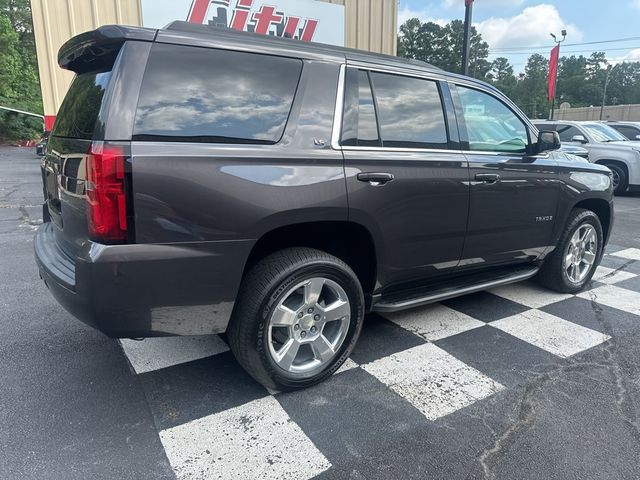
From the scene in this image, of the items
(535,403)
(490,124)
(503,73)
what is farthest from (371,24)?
(503,73)

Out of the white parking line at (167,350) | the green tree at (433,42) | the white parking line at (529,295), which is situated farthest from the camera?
the green tree at (433,42)

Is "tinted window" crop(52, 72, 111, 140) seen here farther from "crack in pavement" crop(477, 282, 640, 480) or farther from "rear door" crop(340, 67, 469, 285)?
"crack in pavement" crop(477, 282, 640, 480)

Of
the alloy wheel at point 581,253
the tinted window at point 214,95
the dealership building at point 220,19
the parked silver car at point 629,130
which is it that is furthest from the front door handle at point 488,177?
the parked silver car at point 629,130

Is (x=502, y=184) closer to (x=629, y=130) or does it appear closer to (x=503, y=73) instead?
(x=629, y=130)

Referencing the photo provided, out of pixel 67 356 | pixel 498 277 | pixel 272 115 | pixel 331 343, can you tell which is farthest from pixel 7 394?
pixel 498 277

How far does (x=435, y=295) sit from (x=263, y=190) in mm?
1577

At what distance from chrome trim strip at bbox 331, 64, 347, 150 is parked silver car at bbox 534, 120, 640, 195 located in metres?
9.73

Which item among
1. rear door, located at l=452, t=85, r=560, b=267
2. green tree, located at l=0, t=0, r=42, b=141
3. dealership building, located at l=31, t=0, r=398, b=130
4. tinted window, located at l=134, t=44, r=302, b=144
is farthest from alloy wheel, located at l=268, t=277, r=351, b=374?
green tree, located at l=0, t=0, r=42, b=141

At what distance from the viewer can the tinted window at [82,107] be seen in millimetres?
2195

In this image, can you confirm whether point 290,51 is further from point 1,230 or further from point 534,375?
point 1,230

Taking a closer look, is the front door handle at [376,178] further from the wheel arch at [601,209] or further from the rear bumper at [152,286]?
the wheel arch at [601,209]

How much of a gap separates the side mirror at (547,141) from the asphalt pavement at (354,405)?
135 cm

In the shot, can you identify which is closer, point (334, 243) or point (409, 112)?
point (334, 243)

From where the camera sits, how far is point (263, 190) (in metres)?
2.26
